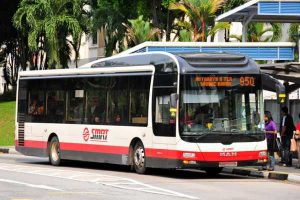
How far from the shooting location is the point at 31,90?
2650cm

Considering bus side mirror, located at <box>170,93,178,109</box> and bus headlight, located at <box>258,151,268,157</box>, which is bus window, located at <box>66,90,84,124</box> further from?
bus headlight, located at <box>258,151,268,157</box>

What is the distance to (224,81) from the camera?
19938mm

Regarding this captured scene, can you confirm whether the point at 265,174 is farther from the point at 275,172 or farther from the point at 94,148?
the point at 94,148

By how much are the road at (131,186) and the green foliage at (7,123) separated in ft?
63.7

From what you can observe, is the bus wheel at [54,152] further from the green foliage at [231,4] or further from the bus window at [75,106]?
the green foliage at [231,4]

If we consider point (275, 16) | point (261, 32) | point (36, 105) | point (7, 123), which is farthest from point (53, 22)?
point (36, 105)

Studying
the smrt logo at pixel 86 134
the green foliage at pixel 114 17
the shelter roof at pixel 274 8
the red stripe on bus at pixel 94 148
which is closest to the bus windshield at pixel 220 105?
the red stripe on bus at pixel 94 148

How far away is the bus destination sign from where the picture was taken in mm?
19703

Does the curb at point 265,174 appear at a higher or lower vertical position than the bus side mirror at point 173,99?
lower

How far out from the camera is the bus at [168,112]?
19516mm

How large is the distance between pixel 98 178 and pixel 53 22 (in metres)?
30.0

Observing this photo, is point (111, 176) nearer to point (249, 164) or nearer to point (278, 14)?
point (249, 164)

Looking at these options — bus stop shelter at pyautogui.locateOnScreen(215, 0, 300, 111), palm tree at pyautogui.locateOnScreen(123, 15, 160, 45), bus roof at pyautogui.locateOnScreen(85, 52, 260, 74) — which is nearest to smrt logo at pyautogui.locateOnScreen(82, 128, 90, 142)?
bus roof at pyautogui.locateOnScreen(85, 52, 260, 74)

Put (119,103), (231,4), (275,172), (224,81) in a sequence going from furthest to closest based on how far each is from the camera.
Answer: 1. (231,4)
2. (119,103)
3. (275,172)
4. (224,81)
